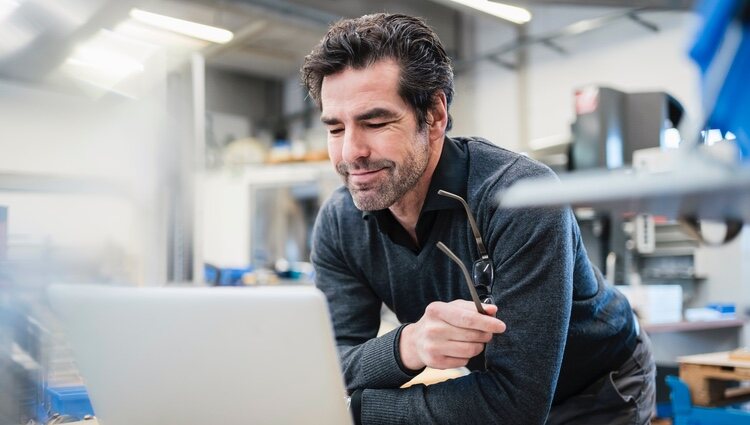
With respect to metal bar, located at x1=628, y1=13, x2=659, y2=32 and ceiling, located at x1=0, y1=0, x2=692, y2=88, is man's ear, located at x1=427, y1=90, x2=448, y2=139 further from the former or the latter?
metal bar, located at x1=628, y1=13, x2=659, y2=32

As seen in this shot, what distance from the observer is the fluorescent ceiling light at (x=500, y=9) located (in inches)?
191

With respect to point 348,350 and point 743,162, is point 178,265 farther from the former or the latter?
point 743,162

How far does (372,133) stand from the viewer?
1044 mm

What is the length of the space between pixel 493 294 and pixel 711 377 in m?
1.96

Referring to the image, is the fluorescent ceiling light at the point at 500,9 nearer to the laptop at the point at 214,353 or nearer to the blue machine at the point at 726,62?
the laptop at the point at 214,353

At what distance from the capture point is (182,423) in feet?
2.41

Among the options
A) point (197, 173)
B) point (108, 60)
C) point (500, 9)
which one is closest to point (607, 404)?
point (197, 173)

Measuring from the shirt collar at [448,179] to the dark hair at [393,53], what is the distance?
0.07m

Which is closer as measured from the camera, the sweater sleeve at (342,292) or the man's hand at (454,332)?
the man's hand at (454,332)

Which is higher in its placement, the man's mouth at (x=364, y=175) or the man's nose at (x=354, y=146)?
the man's nose at (x=354, y=146)

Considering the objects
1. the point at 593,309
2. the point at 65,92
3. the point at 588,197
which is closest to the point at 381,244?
the point at 593,309

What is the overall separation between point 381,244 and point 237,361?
58 centimetres

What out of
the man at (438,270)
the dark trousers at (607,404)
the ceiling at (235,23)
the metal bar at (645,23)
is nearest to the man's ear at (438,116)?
the man at (438,270)

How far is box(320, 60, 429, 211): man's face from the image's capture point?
3.38 feet
